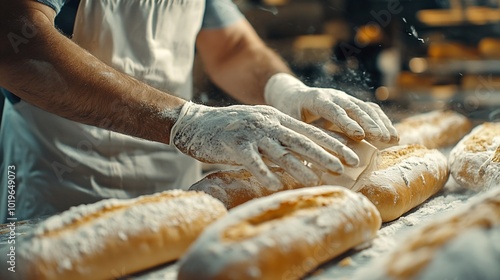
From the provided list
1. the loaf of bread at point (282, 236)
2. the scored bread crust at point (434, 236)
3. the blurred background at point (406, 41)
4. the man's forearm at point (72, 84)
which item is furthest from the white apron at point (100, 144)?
the blurred background at point (406, 41)

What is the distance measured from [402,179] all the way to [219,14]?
1.28m

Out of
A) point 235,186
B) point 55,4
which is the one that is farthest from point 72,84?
point 235,186

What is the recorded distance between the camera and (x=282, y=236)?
1008 mm

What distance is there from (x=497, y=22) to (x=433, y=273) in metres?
4.01

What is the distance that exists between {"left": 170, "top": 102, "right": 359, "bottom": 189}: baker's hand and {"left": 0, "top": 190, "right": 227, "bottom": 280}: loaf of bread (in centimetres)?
16

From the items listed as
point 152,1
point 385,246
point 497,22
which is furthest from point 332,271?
point 497,22

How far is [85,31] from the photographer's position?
1.76m

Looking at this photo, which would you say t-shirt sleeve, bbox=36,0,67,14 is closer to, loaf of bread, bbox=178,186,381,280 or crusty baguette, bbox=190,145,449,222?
crusty baguette, bbox=190,145,449,222

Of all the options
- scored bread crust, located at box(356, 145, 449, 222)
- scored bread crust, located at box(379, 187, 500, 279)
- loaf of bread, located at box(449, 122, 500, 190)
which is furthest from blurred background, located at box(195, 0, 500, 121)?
scored bread crust, located at box(379, 187, 500, 279)

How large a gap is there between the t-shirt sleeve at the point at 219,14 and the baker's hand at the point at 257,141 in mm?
1072

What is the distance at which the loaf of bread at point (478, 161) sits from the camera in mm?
1621

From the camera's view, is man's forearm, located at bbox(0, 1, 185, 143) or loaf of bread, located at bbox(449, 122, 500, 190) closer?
man's forearm, located at bbox(0, 1, 185, 143)

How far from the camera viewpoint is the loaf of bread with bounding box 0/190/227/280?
1.04m

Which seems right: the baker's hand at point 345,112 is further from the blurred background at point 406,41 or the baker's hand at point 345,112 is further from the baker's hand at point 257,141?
the blurred background at point 406,41
